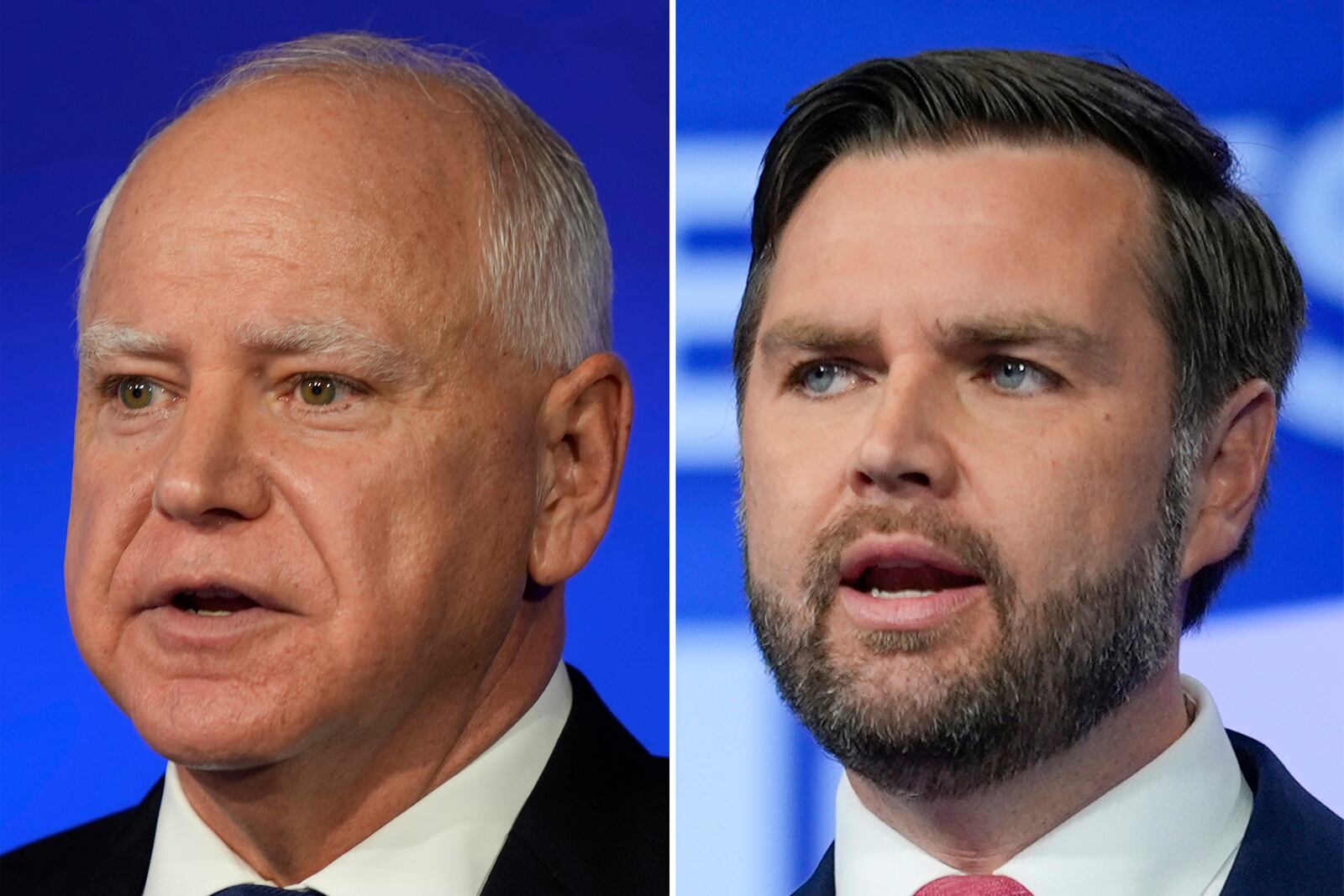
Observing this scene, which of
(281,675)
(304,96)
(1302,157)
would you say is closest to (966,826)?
(281,675)

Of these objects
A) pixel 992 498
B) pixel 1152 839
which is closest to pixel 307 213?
pixel 992 498

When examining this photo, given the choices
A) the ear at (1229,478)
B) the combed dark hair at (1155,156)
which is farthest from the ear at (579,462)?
the ear at (1229,478)

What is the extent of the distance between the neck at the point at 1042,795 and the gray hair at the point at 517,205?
0.82 m

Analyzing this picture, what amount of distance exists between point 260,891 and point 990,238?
1323 mm

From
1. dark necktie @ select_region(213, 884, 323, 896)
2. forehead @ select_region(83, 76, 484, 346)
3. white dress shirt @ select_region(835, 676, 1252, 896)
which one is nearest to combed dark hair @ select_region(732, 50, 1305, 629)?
white dress shirt @ select_region(835, 676, 1252, 896)

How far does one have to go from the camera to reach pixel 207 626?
2664 millimetres

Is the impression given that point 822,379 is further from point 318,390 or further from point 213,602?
point 213,602

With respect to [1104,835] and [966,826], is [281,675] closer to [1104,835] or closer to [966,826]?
[966,826]

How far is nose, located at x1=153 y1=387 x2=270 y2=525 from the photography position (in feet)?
8.57

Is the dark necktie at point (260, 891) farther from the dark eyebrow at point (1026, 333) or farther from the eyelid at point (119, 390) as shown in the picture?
the dark eyebrow at point (1026, 333)

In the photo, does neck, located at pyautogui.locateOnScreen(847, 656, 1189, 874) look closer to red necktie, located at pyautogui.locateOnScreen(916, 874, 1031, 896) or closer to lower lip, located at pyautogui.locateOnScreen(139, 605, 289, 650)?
red necktie, located at pyautogui.locateOnScreen(916, 874, 1031, 896)

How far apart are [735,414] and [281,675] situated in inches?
30.2

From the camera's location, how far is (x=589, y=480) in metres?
2.88

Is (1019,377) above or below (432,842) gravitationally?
above
